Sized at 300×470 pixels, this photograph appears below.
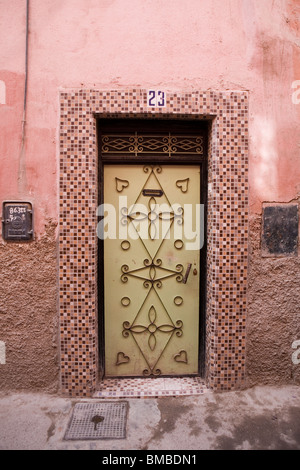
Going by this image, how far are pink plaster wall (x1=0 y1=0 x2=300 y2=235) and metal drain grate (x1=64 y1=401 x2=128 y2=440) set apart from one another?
1.78m

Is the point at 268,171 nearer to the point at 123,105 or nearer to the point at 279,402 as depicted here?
the point at 123,105

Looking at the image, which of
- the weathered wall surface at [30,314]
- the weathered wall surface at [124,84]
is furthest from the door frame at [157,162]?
the weathered wall surface at [30,314]

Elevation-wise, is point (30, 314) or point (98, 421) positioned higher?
point (30, 314)

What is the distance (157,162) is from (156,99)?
1.96ft

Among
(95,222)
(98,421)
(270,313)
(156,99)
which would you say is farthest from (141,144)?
(98,421)

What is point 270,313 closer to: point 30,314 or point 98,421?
point 98,421

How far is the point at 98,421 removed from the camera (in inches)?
106

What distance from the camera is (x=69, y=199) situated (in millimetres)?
2938

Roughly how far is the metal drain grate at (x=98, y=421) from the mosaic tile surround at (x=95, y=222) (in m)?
0.19

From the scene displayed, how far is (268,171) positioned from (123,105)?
1565 millimetres

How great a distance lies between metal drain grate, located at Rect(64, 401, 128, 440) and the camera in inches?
100

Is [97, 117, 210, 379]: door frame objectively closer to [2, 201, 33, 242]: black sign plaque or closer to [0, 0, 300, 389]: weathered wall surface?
[0, 0, 300, 389]: weathered wall surface
